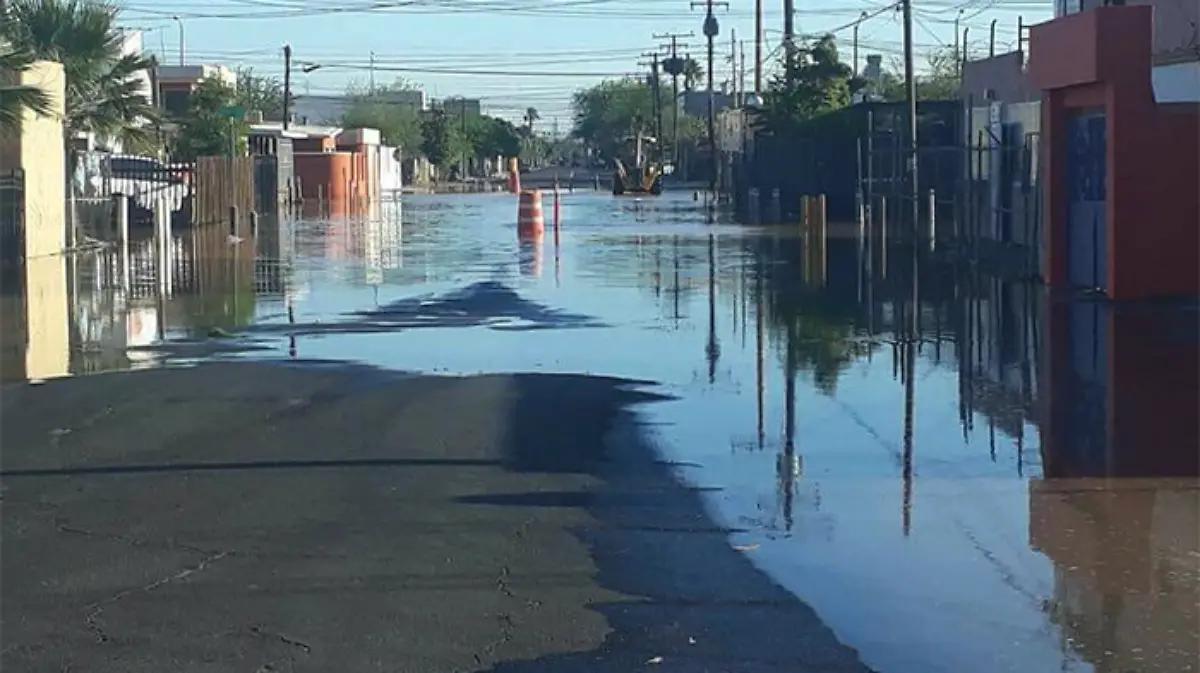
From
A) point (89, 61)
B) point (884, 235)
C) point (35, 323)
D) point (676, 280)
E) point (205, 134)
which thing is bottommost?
point (35, 323)

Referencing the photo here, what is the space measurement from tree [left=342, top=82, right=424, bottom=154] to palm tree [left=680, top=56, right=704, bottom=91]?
2023 cm

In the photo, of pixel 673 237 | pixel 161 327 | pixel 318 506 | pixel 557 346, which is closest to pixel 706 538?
pixel 318 506

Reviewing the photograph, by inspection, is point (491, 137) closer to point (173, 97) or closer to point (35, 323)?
point (173, 97)

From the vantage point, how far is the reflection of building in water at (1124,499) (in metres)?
7.96

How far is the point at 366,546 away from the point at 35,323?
13.9m

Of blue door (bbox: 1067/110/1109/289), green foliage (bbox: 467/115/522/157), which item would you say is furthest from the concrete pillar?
green foliage (bbox: 467/115/522/157)

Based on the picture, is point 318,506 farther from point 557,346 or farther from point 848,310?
point 848,310

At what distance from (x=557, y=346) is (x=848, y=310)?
5.30 meters

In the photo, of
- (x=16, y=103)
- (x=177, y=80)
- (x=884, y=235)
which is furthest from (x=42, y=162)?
(x=177, y=80)

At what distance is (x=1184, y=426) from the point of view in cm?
1350

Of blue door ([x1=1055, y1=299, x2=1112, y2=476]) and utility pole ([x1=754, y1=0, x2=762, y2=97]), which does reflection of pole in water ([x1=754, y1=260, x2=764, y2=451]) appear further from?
utility pole ([x1=754, y1=0, x2=762, y2=97])

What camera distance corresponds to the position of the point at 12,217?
105ft

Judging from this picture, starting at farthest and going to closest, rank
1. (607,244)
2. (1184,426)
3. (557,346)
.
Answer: (607,244)
(557,346)
(1184,426)

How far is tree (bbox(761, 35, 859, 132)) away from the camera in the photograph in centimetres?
5681
